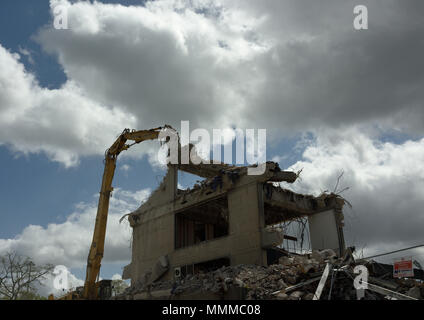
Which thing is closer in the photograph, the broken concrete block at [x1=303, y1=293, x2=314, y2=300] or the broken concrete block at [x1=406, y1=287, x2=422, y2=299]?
the broken concrete block at [x1=406, y1=287, x2=422, y2=299]

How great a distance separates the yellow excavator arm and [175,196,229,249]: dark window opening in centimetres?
543

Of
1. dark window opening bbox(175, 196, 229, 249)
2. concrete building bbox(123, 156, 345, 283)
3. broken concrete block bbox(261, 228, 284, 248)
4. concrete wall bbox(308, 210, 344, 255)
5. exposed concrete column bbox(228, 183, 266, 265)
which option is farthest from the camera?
dark window opening bbox(175, 196, 229, 249)

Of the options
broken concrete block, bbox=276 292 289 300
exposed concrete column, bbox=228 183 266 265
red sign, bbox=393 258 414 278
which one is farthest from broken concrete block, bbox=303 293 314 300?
exposed concrete column, bbox=228 183 266 265

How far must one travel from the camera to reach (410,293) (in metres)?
12.7

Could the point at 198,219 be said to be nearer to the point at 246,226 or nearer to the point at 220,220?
the point at 220,220

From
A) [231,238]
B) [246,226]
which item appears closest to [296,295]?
[246,226]

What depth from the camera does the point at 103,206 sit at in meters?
21.7

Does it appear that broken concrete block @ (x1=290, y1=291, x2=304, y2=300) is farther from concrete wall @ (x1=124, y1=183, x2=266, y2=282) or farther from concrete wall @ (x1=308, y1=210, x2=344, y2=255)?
concrete wall @ (x1=308, y1=210, x2=344, y2=255)

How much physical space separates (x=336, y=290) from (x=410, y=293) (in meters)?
2.16

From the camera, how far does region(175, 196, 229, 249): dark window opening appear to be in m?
26.1

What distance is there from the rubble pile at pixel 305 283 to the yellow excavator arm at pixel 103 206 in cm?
430

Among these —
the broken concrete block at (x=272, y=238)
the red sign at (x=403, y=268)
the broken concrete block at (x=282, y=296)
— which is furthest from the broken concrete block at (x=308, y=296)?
the broken concrete block at (x=272, y=238)
